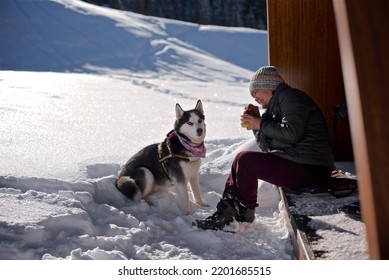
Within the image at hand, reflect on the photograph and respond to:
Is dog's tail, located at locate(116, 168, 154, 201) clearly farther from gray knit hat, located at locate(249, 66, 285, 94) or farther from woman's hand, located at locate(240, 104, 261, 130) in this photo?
gray knit hat, located at locate(249, 66, 285, 94)

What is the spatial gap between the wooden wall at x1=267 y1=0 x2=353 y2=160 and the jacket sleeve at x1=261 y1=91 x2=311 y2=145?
A: 5.08 feet

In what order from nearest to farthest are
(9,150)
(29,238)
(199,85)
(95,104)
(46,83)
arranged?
(29,238)
(9,150)
(95,104)
(46,83)
(199,85)

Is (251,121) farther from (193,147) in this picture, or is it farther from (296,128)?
(193,147)

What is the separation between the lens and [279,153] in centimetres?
389

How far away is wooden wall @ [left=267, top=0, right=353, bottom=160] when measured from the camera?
5.12 m

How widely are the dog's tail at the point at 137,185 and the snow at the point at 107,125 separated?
3.5 inches

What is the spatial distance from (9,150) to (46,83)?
6.17 m

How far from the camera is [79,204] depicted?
4.05 m

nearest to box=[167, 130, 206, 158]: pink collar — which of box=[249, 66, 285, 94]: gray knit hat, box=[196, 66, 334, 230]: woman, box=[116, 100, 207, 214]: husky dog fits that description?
box=[116, 100, 207, 214]: husky dog

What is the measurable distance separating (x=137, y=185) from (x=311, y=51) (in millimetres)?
2209

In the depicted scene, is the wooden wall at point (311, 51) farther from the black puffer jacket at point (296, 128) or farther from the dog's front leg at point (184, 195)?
the dog's front leg at point (184, 195)

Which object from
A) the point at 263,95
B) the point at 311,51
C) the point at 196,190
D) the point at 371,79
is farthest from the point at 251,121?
the point at 371,79
